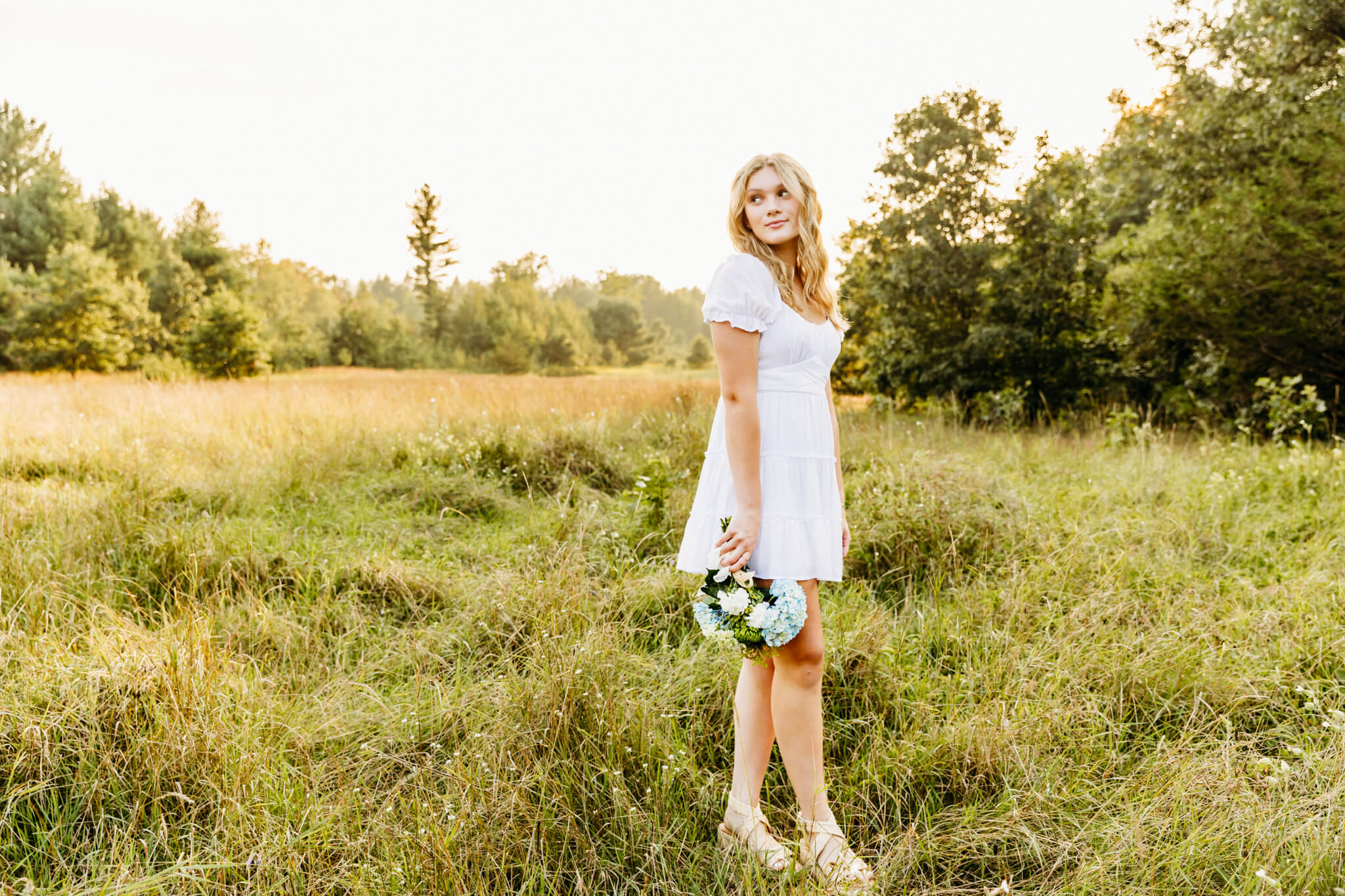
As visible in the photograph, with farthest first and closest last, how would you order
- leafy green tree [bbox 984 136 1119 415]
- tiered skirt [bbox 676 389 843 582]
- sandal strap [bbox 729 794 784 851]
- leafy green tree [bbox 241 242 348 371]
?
leafy green tree [bbox 241 242 348 371] < leafy green tree [bbox 984 136 1119 415] < sandal strap [bbox 729 794 784 851] < tiered skirt [bbox 676 389 843 582]

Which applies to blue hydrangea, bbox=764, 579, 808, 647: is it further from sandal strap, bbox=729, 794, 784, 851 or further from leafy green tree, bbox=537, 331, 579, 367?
leafy green tree, bbox=537, 331, 579, 367

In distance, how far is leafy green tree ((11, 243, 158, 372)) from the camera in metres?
20.4

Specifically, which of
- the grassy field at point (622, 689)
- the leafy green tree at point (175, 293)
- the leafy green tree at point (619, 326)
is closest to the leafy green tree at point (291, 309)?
the leafy green tree at point (175, 293)

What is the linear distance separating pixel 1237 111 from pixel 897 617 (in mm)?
8821

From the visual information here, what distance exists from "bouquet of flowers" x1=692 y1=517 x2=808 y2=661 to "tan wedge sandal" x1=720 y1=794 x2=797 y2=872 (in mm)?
530

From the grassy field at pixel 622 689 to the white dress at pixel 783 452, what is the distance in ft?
2.71

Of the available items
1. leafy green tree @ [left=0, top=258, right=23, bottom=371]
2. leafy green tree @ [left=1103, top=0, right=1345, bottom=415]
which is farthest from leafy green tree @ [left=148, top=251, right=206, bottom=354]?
leafy green tree @ [left=1103, top=0, right=1345, bottom=415]

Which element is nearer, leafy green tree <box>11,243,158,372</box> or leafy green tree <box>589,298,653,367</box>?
leafy green tree <box>11,243,158,372</box>

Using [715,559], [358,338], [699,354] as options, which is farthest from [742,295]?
[699,354]

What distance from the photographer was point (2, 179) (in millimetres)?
→ 27828

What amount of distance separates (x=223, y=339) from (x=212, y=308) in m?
0.97

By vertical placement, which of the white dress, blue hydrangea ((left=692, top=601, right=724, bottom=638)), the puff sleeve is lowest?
blue hydrangea ((left=692, top=601, right=724, bottom=638))

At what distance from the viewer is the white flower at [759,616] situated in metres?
1.85

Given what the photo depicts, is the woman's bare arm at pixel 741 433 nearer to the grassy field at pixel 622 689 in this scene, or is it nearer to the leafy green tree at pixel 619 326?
the grassy field at pixel 622 689
